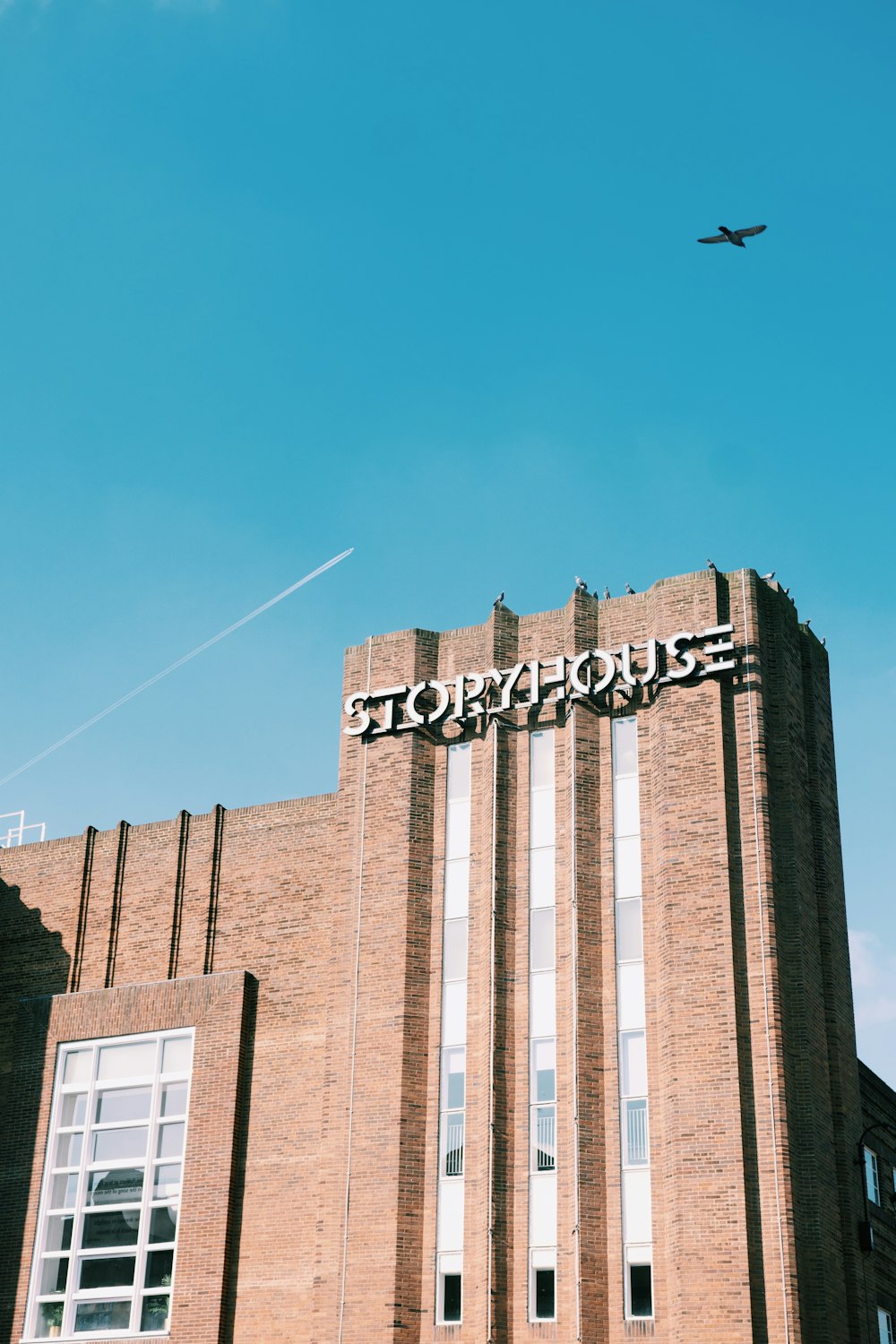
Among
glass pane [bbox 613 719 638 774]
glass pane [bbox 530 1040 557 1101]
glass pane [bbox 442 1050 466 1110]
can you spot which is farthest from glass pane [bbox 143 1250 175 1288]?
glass pane [bbox 613 719 638 774]

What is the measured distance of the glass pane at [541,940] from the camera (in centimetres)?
3616

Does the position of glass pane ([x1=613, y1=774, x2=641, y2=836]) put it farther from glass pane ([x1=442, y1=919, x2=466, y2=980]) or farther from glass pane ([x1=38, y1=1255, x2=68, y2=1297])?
glass pane ([x1=38, y1=1255, x2=68, y2=1297])

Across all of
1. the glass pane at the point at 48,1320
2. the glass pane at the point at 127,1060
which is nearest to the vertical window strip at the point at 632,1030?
the glass pane at the point at 127,1060

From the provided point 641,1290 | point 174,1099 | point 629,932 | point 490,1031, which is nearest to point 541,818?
point 629,932

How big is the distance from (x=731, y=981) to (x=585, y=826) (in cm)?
514

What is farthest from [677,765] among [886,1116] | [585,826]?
[886,1116]

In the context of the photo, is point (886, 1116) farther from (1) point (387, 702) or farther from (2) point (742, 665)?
(1) point (387, 702)

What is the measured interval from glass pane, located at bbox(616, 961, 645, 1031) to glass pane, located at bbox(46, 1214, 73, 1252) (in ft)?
46.8

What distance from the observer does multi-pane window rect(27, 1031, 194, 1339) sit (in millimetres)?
37219

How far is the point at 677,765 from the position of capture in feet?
119

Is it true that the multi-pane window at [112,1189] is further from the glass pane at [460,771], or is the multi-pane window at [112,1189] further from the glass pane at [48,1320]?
the glass pane at [460,771]

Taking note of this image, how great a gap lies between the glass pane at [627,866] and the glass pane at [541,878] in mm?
1494

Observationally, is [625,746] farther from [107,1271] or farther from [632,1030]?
[107,1271]

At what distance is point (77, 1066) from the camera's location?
40.3 meters
